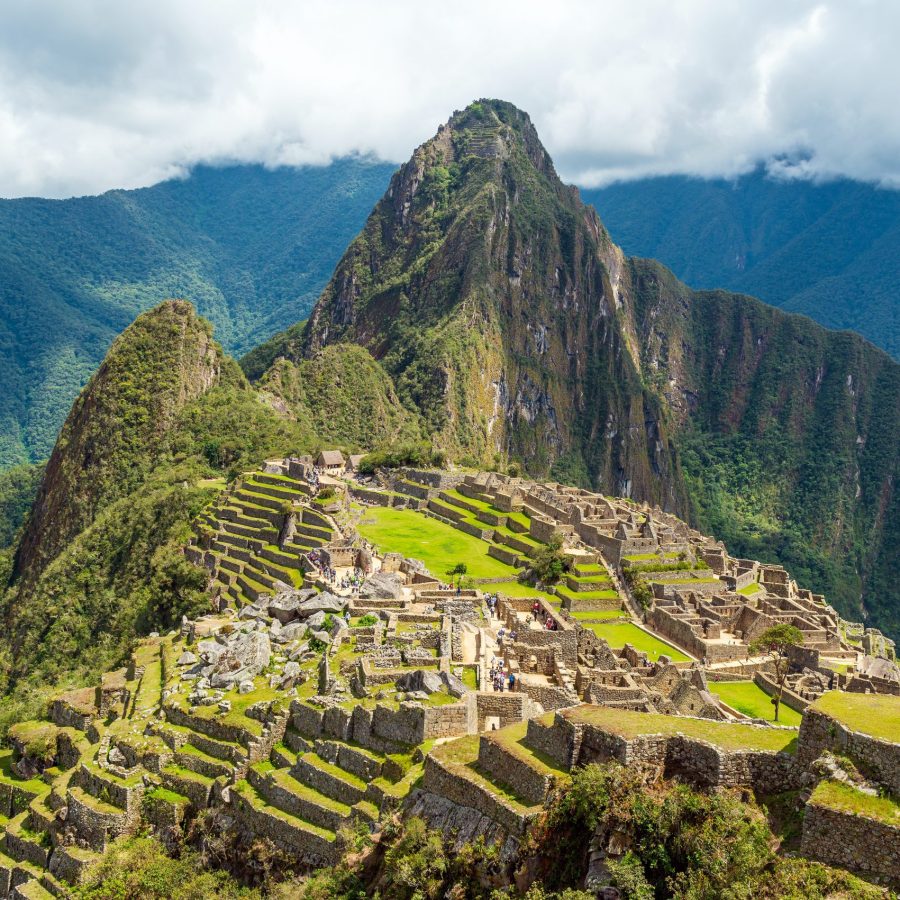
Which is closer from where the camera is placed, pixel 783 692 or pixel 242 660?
pixel 242 660

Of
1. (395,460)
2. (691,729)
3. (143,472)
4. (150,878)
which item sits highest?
(395,460)

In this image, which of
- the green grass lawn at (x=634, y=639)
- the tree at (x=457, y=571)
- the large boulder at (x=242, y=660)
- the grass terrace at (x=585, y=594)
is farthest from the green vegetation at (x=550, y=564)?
the large boulder at (x=242, y=660)

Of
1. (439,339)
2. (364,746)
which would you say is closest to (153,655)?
(364,746)

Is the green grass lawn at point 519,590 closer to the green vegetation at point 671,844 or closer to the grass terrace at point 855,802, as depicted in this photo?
the green vegetation at point 671,844

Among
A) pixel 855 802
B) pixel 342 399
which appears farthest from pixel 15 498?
pixel 855 802

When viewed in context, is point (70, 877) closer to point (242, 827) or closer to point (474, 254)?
point (242, 827)

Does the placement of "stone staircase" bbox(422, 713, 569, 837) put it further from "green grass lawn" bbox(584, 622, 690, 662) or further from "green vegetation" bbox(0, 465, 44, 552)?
"green vegetation" bbox(0, 465, 44, 552)

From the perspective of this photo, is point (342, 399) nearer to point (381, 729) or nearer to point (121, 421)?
point (121, 421)
